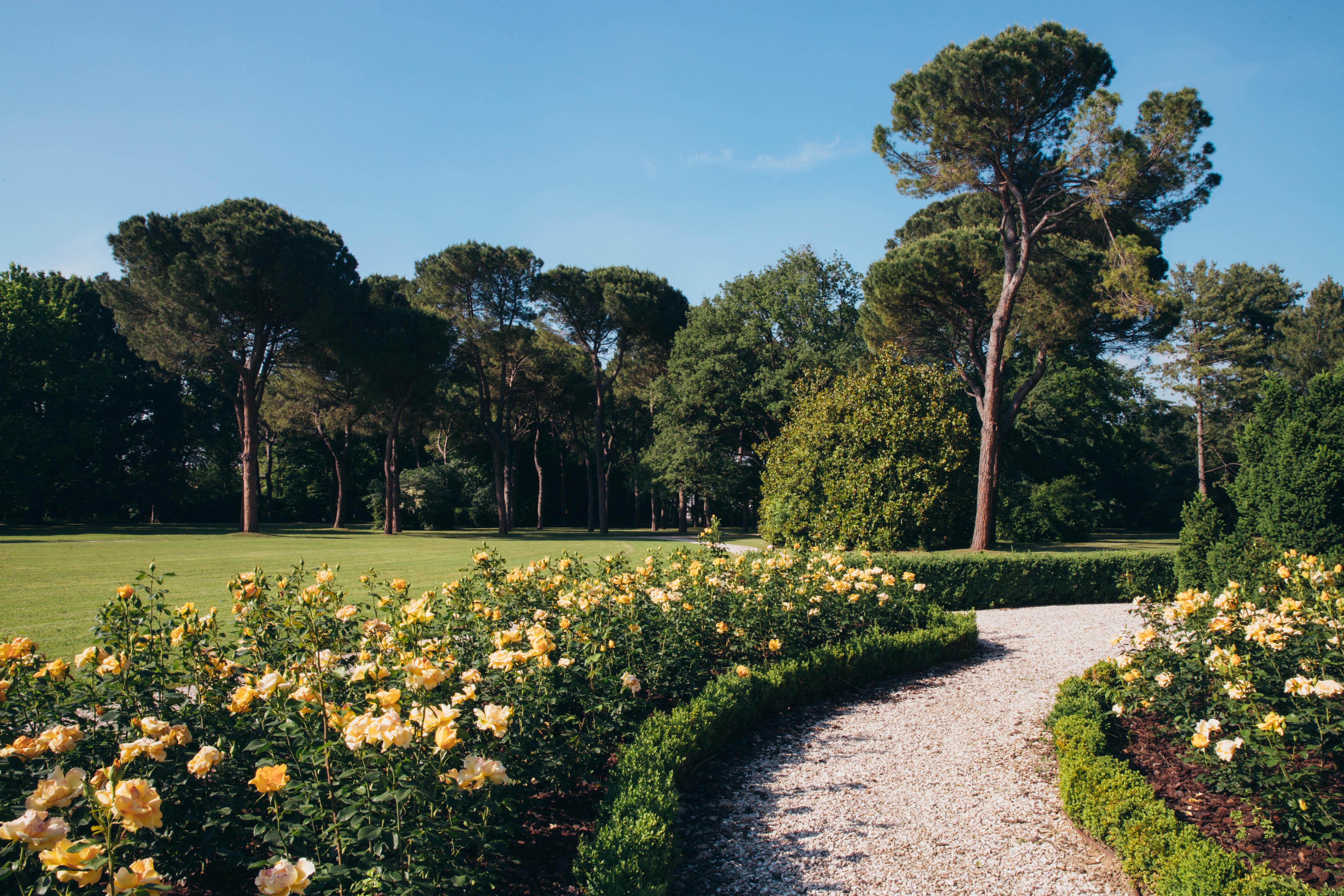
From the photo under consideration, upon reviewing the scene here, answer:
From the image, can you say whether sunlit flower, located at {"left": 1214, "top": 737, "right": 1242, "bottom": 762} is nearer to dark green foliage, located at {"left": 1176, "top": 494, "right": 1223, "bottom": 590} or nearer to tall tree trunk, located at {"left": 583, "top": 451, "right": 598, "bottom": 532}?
dark green foliage, located at {"left": 1176, "top": 494, "right": 1223, "bottom": 590}

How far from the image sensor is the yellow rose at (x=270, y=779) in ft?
6.05

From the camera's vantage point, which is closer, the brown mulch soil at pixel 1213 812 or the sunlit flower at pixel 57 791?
the sunlit flower at pixel 57 791

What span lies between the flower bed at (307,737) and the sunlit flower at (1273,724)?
2.96 meters

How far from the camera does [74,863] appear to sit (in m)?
1.43

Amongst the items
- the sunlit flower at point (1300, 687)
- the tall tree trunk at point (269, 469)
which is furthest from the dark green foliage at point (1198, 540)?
the tall tree trunk at point (269, 469)

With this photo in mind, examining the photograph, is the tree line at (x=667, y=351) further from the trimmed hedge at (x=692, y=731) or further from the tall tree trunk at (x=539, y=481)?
the trimmed hedge at (x=692, y=731)

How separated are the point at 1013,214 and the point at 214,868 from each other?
56.6 ft

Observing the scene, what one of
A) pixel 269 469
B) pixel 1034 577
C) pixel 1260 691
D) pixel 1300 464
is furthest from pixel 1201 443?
pixel 269 469

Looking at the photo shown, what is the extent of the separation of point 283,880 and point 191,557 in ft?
54.6

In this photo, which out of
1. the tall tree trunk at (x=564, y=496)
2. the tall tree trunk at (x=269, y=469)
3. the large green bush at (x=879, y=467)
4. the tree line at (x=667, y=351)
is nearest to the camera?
the large green bush at (x=879, y=467)

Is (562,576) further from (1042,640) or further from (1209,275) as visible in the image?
(1209,275)

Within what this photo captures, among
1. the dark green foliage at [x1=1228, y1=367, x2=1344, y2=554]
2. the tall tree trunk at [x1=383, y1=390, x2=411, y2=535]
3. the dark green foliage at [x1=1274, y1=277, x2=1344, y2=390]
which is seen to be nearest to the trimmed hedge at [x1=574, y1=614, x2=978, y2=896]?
the dark green foliage at [x1=1228, y1=367, x2=1344, y2=554]

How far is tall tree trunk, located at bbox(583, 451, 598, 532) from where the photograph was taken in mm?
35094

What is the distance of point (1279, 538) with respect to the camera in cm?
811
